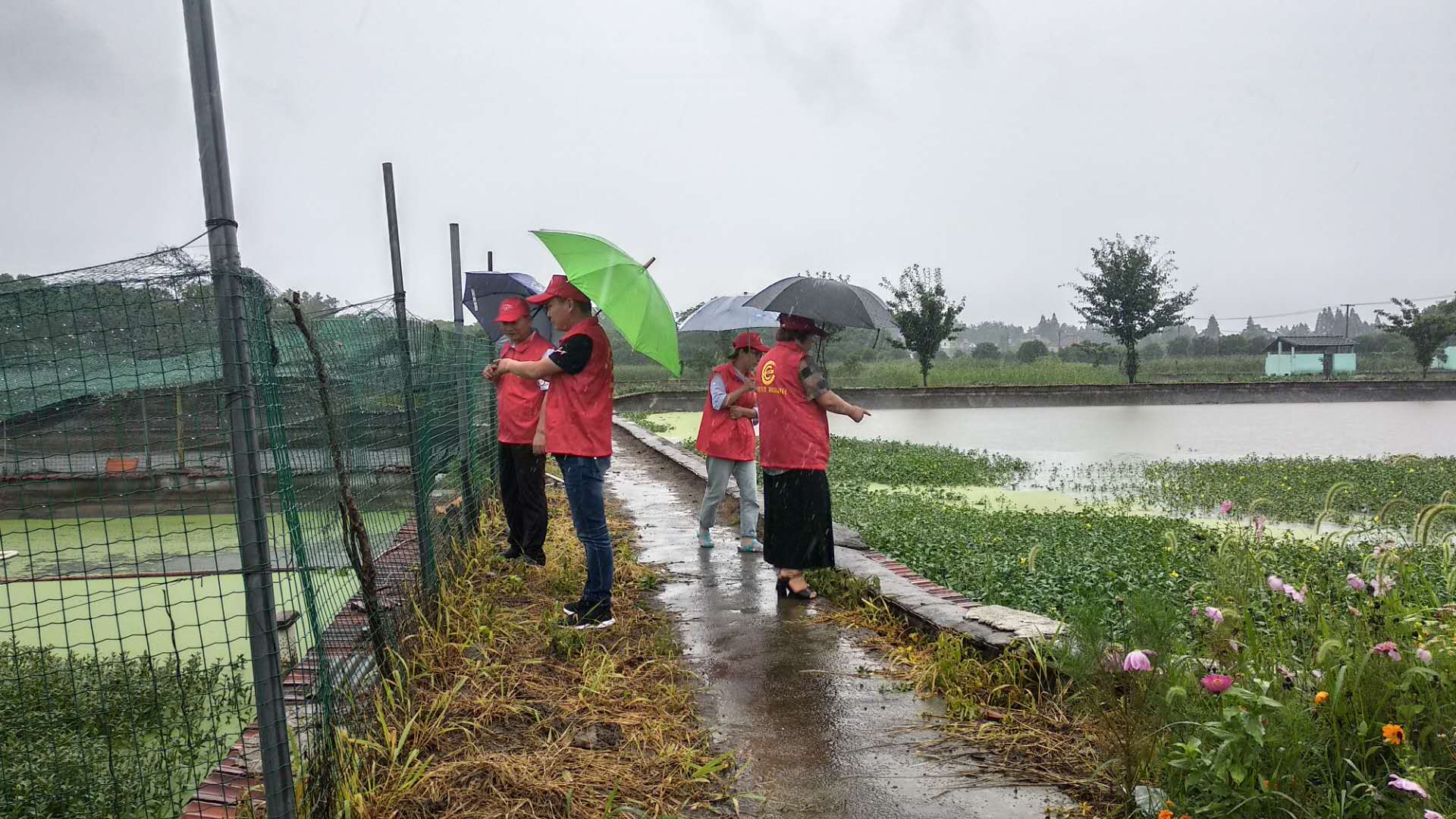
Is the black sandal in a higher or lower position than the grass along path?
lower

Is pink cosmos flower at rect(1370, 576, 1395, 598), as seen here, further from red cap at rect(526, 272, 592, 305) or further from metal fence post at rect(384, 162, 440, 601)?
metal fence post at rect(384, 162, 440, 601)

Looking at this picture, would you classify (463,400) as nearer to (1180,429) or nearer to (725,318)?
(725,318)

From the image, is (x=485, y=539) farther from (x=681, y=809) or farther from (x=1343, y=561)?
(x=1343, y=561)

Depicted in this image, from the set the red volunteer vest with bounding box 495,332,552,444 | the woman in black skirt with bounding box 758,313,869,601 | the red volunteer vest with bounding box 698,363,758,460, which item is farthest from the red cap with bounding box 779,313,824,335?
the red volunteer vest with bounding box 495,332,552,444

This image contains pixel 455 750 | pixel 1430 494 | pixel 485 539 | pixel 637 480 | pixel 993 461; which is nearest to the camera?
pixel 455 750

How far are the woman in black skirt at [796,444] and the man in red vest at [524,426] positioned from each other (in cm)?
134

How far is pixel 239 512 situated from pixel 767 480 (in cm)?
309

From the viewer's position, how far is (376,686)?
10.5ft

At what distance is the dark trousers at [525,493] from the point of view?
5.30 metres

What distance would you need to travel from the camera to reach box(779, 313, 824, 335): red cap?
15.2ft

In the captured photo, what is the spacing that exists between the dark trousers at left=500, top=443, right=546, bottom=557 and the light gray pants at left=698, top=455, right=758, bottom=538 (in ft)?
3.88

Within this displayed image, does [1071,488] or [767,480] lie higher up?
[767,480]

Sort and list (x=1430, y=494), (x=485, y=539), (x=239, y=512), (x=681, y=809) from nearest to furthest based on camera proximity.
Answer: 1. (x=239, y=512)
2. (x=681, y=809)
3. (x=485, y=539)
4. (x=1430, y=494)

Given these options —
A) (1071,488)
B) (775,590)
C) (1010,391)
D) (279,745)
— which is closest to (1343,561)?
(775,590)
